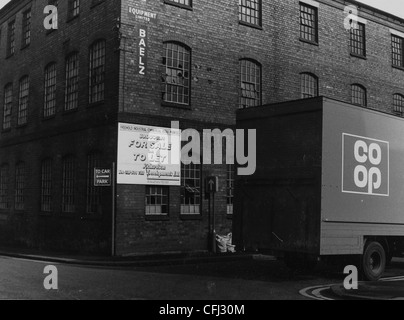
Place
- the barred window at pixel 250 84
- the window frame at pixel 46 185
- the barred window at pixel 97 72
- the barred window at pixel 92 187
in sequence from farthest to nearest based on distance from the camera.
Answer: the window frame at pixel 46 185
the barred window at pixel 250 84
the barred window at pixel 97 72
the barred window at pixel 92 187

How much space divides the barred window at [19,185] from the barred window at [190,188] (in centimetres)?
879

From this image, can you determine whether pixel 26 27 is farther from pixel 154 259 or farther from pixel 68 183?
pixel 154 259

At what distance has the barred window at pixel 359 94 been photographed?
959 inches

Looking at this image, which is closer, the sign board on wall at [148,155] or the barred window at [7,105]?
the sign board on wall at [148,155]

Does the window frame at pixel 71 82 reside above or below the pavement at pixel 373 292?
Answer: above

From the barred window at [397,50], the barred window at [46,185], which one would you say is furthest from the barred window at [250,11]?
the barred window at [46,185]

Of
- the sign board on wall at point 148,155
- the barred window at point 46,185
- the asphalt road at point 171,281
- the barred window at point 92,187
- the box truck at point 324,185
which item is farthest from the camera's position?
the barred window at point 46,185

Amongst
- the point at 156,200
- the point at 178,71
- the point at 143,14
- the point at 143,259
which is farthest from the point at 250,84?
the point at 143,259

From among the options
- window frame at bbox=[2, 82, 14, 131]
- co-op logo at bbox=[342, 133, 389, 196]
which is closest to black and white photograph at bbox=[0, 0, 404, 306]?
co-op logo at bbox=[342, 133, 389, 196]

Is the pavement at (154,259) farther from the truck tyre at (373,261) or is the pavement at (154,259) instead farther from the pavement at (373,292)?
the truck tyre at (373,261)

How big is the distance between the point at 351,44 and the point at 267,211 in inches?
615

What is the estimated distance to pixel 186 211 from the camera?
17922 mm

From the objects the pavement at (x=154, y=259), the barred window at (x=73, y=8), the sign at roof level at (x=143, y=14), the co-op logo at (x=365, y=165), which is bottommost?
the pavement at (x=154, y=259)

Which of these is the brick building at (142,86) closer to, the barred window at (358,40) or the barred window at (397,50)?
the barred window at (358,40)
